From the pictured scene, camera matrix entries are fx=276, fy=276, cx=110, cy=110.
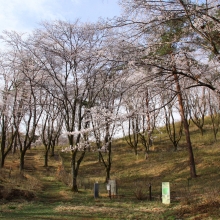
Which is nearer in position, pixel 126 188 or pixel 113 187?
pixel 113 187

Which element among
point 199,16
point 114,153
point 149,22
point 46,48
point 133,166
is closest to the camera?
point 199,16

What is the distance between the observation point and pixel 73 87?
698 inches

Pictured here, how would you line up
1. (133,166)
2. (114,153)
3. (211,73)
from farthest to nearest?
(114,153)
(133,166)
(211,73)

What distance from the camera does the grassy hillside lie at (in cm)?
891

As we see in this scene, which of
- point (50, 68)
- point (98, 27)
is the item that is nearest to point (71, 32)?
point (50, 68)

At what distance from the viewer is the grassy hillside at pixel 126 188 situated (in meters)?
8.91

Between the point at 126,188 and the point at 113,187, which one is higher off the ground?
the point at 113,187

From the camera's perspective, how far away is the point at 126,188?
59.2 ft

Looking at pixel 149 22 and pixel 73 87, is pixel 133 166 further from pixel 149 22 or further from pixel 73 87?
pixel 149 22

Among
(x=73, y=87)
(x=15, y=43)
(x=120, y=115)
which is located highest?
(x=15, y=43)

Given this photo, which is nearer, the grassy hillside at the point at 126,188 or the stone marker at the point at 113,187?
the grassy hillside at the point at 126,188

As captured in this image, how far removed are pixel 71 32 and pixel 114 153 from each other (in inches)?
868

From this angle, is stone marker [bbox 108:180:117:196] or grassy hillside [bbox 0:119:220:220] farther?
stone marker [bbox 108:180:117:196]

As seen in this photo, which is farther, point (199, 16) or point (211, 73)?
point (211, 73)
